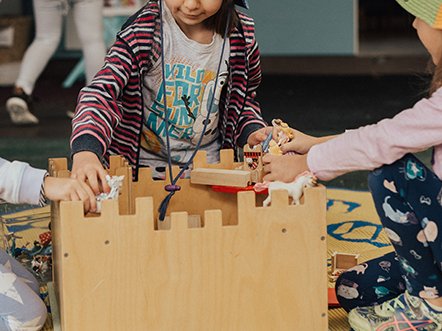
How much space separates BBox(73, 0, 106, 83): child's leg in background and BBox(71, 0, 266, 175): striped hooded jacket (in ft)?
4.52

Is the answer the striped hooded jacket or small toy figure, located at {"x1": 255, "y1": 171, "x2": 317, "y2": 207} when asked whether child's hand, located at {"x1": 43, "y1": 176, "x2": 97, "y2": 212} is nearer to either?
the striped hooded jacket

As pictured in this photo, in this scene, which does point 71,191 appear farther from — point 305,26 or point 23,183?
point 305,26

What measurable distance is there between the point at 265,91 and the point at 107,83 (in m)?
2.43

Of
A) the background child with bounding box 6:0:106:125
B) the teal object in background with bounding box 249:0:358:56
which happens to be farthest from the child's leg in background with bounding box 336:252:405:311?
the teal object in background with bounding box 249:0:358:56

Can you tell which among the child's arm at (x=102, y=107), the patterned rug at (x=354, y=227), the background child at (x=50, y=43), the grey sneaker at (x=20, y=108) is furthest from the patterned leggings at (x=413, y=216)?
the grey sneaker at (x=20, y=108)

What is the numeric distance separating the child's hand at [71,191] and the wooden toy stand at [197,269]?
6 centimetres

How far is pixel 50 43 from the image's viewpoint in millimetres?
3307

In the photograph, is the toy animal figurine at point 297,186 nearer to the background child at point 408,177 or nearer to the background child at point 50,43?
the background child at point 408,177

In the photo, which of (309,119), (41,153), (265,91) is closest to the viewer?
(41,153)

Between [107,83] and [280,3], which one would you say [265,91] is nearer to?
[280,3]

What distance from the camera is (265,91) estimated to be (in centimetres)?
397

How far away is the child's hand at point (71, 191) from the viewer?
4.16 ft

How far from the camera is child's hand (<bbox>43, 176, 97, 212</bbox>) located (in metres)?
1.27

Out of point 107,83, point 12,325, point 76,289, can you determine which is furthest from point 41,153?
point 76,289
